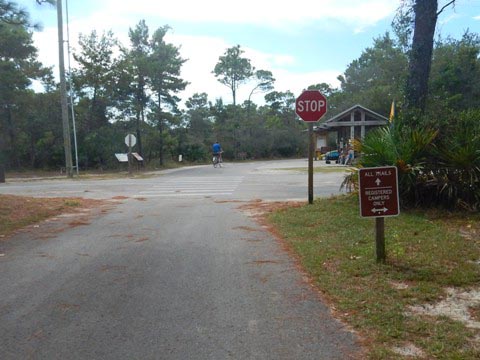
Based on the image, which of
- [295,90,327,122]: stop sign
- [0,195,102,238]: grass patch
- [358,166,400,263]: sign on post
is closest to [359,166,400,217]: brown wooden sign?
[358,166,400,263]: sign on post

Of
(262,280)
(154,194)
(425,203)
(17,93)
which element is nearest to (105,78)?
(17,93)

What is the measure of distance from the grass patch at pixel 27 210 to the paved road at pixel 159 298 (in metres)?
0.56

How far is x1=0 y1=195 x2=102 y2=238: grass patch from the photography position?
9.28m

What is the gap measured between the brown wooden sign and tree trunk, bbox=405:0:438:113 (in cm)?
562

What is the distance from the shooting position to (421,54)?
10852mm

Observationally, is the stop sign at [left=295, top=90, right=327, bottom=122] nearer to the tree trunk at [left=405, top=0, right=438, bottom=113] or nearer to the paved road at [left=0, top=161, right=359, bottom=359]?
the tree trunk at [left=405, top=0, right=438, bottom=113]

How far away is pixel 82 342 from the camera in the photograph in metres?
3.77

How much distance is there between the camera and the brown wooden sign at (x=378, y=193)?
5520 millimetres

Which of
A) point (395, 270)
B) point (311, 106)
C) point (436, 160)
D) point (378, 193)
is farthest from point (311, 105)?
point (395, 270)

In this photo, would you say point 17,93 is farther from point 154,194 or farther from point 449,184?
point 449,184

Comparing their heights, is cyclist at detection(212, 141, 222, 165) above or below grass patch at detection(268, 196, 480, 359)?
above

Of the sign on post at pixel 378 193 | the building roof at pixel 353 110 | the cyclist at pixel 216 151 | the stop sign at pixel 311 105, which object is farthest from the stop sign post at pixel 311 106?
the building roof at pixel 353 110

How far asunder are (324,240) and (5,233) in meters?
5.77

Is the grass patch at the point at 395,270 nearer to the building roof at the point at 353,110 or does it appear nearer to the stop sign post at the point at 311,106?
the stop sign post at the point at 311,106
